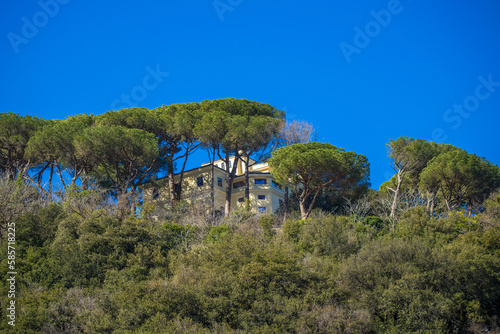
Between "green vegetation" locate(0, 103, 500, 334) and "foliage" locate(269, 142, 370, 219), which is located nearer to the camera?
"green vegetation" locate(0, 103, 500, 334)

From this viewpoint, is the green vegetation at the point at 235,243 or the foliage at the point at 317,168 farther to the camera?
the foliage at the point at 317,168

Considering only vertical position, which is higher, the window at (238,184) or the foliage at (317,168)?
the window at (238,184)

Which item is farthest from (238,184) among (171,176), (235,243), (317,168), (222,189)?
(235,243)

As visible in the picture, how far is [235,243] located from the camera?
24.5m

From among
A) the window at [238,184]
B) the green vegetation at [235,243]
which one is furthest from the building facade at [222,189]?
the green vegetation at [235,243]

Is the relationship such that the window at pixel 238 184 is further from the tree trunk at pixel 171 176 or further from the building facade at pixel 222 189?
the tree trunk at pixel 171 176

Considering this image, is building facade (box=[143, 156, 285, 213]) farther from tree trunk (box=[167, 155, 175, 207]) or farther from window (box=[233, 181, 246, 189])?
tree trunk (box=[167, 155, 175, 207])

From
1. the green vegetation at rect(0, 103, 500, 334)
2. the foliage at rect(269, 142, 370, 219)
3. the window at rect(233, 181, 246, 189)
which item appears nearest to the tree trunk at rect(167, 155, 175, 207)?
the green vegetation at rect(0, 103, 500, 334)

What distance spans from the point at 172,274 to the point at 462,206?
23025mm

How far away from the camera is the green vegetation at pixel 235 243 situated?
834 inches

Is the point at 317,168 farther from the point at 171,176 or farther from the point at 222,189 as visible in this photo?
the point at 171,176

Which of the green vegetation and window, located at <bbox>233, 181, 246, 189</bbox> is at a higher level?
window, located at <bbox>233, 181, 246, 189</bbox>

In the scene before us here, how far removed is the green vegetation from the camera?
21.2 meters

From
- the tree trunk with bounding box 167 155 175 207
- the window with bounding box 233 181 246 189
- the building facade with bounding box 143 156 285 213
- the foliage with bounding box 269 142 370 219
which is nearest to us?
the foliage with bounding box 269 142 370 219
